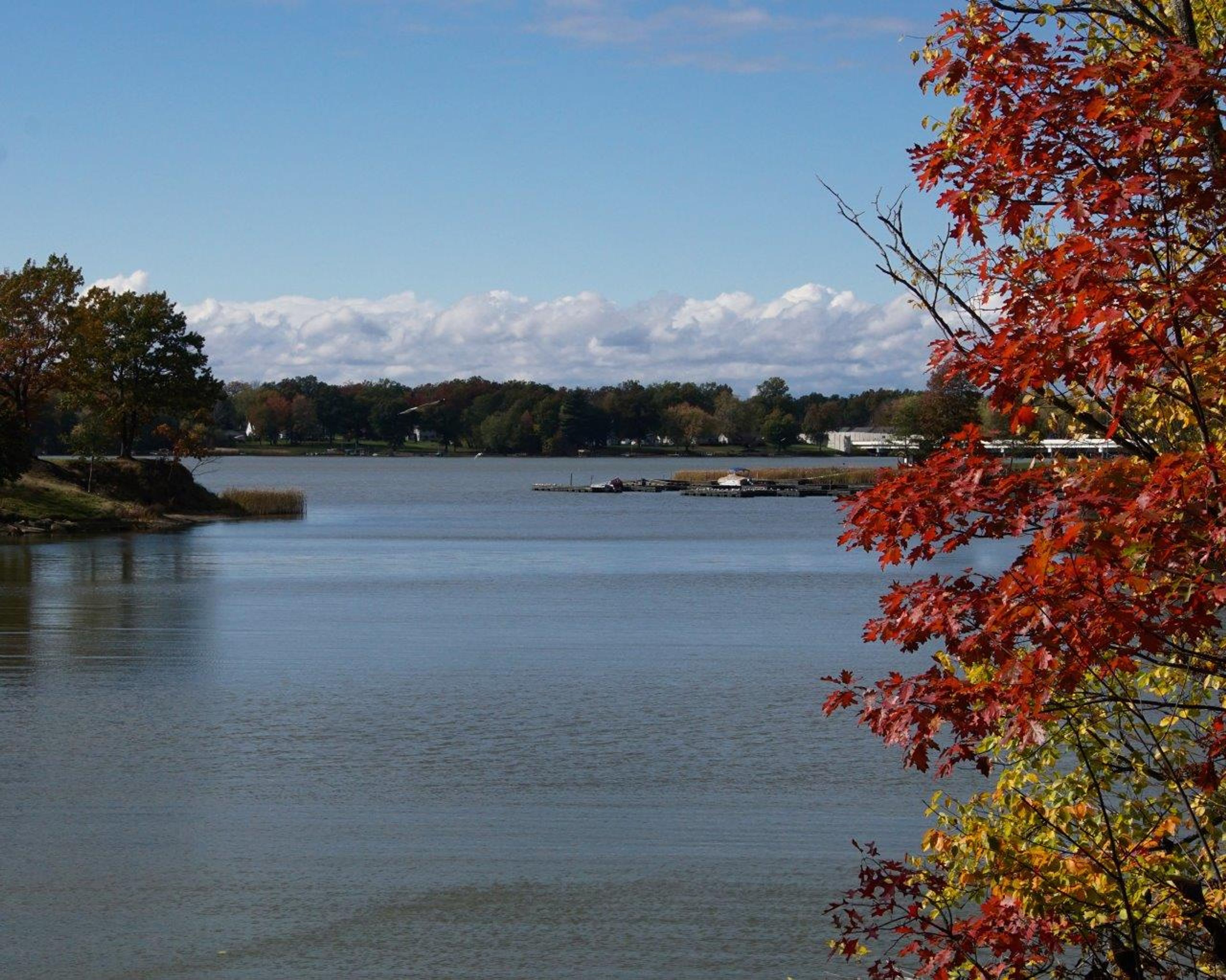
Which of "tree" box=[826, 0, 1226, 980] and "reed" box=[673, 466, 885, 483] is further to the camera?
"reed" box=[673, 466, 885, 483]

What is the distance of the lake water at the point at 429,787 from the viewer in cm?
1210

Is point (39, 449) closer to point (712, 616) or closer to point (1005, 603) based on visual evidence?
point (712, 616)

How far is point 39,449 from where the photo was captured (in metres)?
167

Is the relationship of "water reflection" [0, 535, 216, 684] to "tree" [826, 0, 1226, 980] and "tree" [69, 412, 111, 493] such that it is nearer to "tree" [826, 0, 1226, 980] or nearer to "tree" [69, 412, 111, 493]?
"tree" [69, 412, 111, 493]

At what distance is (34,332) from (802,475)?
8012cm

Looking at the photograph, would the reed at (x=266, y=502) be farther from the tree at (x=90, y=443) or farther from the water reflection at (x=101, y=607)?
the water reflection at (x=101, y=607)

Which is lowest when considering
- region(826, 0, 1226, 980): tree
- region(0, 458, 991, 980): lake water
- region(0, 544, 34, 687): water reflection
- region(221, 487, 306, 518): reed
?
region(0, 458, 991, 980): lake water

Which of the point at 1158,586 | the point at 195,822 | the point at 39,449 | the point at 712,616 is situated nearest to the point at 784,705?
the point at 195,822

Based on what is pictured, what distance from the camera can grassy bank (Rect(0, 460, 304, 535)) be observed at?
66.5m

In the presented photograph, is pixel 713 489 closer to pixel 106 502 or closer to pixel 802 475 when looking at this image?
pixel 802 475

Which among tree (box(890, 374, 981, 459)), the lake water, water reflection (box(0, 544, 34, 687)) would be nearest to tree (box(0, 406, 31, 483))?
water reflection (box(0, 544, 34, 687))

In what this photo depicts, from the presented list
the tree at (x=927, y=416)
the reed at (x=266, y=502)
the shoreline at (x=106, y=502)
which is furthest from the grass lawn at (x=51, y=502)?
the tree at (x=927, y=416)

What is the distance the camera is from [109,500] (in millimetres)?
71812

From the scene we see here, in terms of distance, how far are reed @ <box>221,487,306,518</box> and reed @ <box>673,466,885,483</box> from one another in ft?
163
